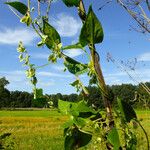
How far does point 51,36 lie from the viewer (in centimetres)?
112

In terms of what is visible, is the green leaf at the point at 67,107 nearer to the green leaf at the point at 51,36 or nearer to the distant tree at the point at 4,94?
the green leaf at the point at 51,36

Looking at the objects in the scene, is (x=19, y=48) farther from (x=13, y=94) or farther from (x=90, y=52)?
(x=13, y=94)

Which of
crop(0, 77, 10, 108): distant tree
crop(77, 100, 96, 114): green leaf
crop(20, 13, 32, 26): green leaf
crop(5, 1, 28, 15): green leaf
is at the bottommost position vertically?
crop(77, 100, 96, 114): green leaf

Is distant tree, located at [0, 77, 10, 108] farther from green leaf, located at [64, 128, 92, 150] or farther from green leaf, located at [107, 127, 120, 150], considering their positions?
green leaf, located at [107, 127, 120, 150]

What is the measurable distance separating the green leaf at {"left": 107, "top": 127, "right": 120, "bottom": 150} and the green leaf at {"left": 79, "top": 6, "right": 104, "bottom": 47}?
24cm

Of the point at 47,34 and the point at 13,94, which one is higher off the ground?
the point at 13,94

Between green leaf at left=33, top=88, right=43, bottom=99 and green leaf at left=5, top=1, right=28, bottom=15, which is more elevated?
green leaf at left=5, top=1, right=28, bottom=15

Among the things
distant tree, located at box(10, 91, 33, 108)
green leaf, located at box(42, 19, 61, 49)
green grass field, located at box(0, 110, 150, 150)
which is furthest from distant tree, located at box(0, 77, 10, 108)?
green leaf, located at box(42, 19, 61, 49)

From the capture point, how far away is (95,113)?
115 cm

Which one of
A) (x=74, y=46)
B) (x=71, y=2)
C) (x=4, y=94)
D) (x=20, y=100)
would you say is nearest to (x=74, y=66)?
(x=74, y=46)

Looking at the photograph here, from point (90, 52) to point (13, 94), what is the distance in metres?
129

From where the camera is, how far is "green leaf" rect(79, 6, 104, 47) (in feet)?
3.46

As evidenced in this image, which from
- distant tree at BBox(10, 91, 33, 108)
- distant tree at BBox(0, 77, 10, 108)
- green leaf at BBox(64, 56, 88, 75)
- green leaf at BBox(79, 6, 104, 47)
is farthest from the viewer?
distant tree at BBox(10, 91, 33, 108)

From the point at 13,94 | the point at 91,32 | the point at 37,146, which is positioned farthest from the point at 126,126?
the point at 13,94
